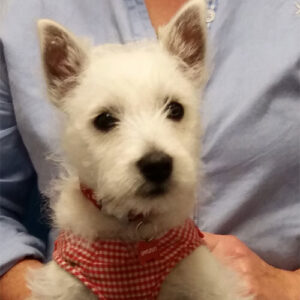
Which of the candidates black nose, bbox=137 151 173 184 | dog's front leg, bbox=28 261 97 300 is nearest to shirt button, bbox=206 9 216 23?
black nose, bbox=137 151 173 184

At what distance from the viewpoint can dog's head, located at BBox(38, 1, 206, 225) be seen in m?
0.70

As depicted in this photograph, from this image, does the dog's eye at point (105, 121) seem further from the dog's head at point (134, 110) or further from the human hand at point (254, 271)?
the human hand at point (254, 271)

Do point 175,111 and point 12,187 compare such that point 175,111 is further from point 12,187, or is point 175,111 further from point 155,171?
point 12,187

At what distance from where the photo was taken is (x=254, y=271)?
0.92m

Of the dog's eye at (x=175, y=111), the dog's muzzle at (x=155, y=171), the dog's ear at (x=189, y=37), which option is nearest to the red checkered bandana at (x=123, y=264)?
the dog's muzzle at (x=155, y=171)

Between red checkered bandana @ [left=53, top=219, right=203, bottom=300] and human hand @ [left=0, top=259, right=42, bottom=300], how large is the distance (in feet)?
0.79

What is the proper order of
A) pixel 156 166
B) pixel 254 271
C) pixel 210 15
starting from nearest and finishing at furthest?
1. pixel 156 166
2. pixel 254 271
3. pixel 210 15

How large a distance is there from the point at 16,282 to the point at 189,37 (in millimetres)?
703

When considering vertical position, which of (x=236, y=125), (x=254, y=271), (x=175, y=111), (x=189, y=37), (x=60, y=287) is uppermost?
(x=189, y=37)

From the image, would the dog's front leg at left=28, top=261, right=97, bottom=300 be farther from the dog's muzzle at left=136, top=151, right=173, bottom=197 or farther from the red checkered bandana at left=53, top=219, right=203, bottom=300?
the dog's muzzle at left=136, top=151, right=173, bottom=197

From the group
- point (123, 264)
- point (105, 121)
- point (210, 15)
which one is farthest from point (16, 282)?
point (210, 15)

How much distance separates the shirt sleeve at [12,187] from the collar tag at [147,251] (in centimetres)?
38

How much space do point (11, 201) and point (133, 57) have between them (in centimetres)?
60

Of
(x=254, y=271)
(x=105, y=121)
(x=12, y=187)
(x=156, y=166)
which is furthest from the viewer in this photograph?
(x=12, y=187)
